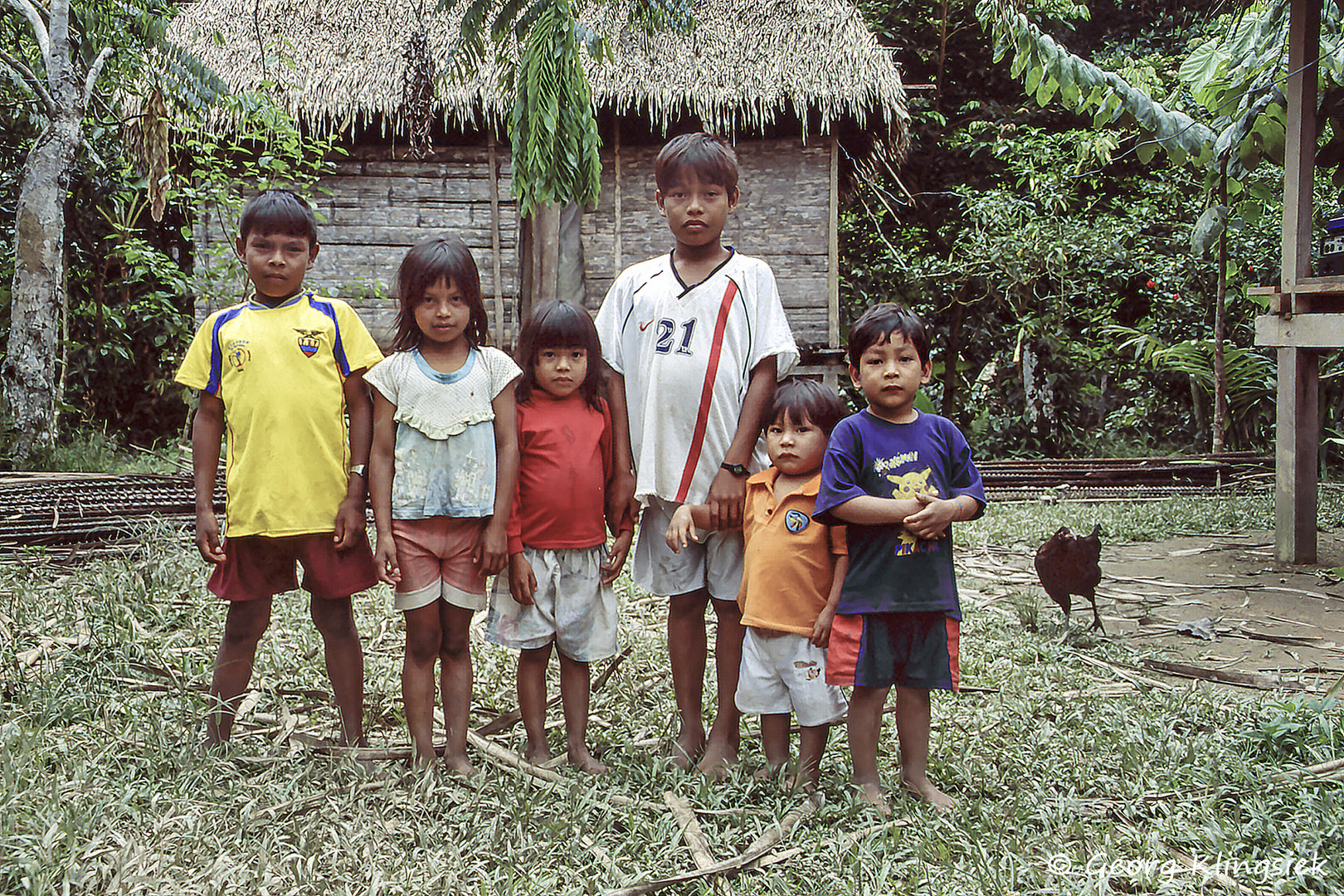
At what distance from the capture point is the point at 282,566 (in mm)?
2619

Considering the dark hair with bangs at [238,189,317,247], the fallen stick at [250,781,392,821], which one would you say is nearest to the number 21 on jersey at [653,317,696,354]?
the dark hair with bangs at [238,189,317,247]

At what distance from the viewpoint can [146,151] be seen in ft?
24.7

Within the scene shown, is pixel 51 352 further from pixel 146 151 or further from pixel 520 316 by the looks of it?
pixel 520 316

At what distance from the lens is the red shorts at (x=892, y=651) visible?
7.51 feet

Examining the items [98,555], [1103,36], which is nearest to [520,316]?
[98,555]

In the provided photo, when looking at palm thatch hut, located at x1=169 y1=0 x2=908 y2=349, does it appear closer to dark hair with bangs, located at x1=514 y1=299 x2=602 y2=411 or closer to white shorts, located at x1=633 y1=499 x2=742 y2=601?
dark hair with bangs, located at x1=514 y1=299 x2=602 y2=411

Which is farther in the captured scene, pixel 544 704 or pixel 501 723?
pixel 501 723

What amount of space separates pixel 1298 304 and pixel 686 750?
4.20 meters

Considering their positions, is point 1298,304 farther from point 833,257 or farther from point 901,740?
point 901,740

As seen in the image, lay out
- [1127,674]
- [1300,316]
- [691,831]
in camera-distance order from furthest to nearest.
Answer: [1300,316] → [1127,674] → [691,831]

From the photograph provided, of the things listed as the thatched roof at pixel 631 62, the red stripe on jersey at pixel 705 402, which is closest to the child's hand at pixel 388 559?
the red stripe on jersey at pixel 705 402

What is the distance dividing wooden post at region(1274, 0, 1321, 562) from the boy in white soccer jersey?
376 cm

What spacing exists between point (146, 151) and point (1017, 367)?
7987 millimetres

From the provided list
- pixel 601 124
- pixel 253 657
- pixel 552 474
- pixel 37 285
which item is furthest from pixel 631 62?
pixel 253 657
